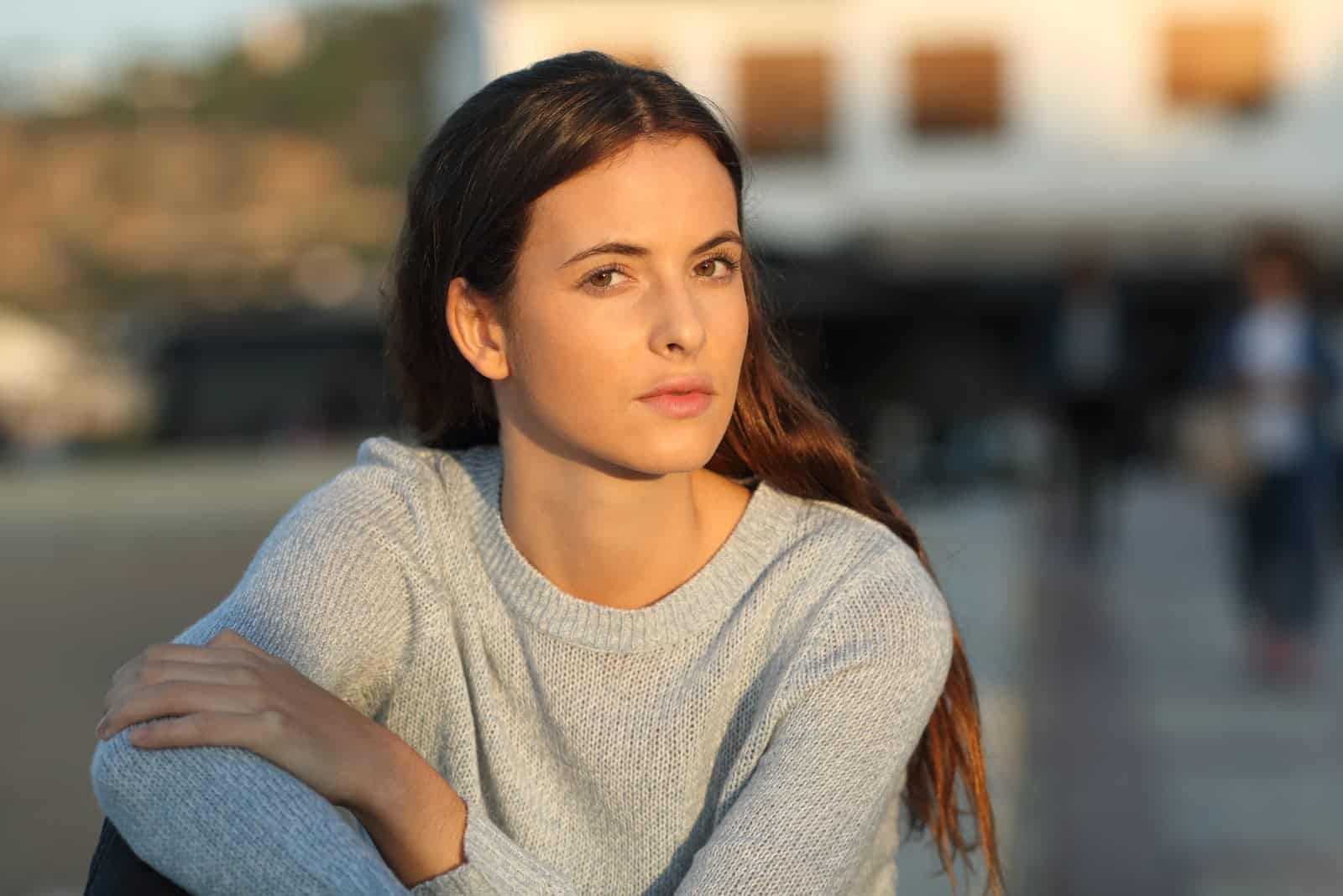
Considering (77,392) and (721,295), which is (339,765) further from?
(77,392)

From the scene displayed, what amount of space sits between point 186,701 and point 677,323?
0.77 m

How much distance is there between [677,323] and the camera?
2.29 meters

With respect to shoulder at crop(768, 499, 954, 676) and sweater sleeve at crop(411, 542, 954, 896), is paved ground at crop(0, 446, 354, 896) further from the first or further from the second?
shoulder at crop(768, 499, 954, 676)

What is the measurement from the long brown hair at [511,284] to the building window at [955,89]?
24106 mm

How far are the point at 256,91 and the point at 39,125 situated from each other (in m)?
5.22

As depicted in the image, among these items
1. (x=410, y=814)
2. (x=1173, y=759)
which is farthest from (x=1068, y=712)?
(x=410, y=814)

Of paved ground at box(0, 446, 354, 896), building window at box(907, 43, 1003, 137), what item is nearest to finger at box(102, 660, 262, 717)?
paved ground at box(0, 446, 354, 896)

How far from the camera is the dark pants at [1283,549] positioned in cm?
718

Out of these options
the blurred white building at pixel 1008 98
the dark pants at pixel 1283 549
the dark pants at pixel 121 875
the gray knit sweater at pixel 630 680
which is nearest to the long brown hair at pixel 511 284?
the gray knit sweater at pixel 630 680

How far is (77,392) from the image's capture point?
140 feet

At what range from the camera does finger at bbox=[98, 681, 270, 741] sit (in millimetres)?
2092

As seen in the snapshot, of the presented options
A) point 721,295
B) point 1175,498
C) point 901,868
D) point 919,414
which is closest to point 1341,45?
point 919,414

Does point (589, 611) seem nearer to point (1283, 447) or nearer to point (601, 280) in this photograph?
point (601, 280)

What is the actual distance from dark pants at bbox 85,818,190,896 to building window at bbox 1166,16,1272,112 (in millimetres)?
25612
